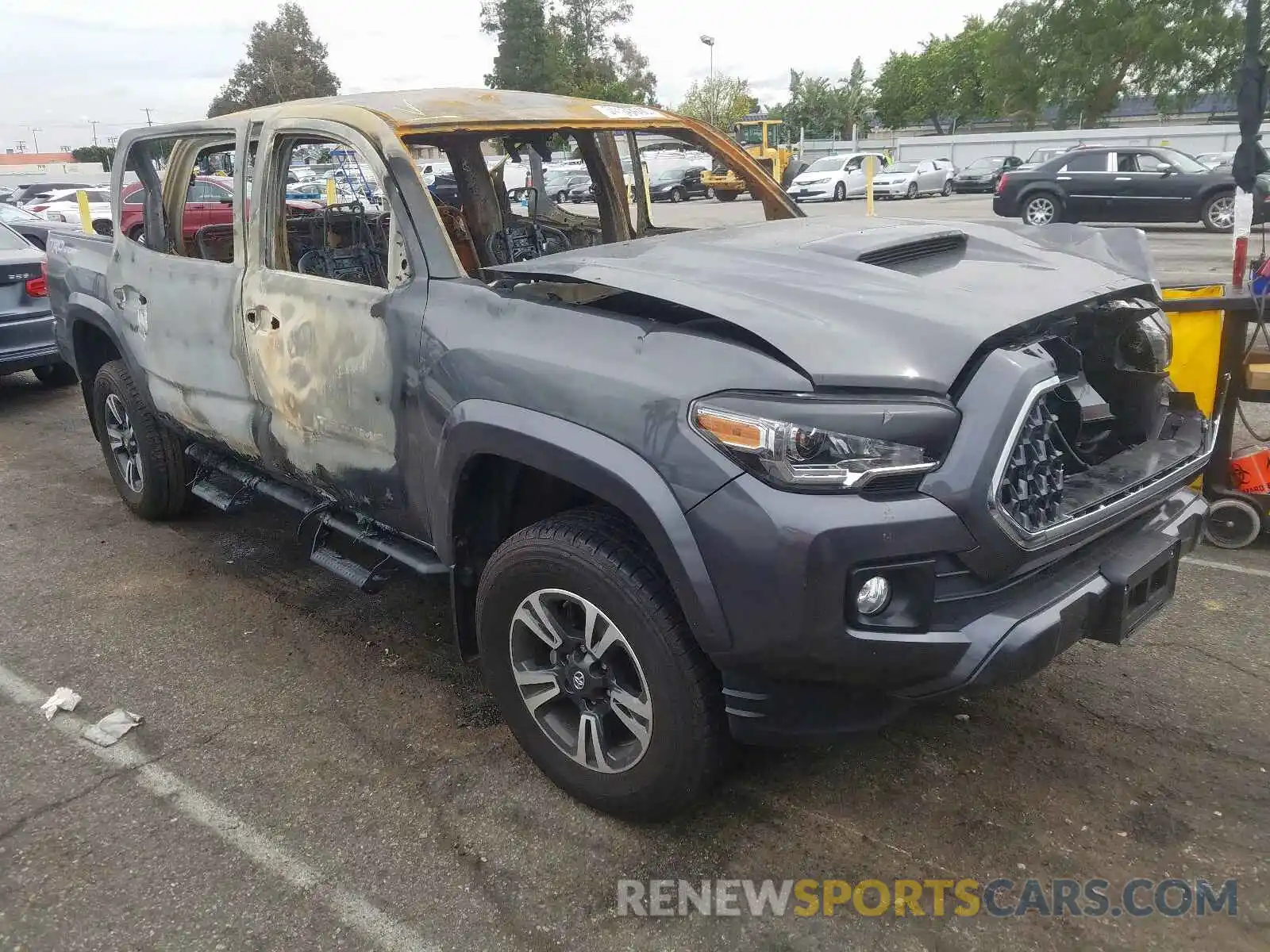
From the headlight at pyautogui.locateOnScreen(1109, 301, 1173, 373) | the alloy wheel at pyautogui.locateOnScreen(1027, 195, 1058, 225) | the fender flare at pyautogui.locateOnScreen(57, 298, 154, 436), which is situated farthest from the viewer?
the alloy wheel at pyautogui.locateOnScreen(1027, 195, 1058, 225)

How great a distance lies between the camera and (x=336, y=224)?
452 cm

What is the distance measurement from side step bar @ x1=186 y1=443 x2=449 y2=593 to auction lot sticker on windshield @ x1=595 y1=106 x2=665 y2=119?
1.88 m

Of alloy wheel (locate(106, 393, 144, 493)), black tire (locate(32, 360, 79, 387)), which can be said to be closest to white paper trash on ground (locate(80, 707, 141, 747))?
alloy wheel (locate(106, 393, 144, 493))

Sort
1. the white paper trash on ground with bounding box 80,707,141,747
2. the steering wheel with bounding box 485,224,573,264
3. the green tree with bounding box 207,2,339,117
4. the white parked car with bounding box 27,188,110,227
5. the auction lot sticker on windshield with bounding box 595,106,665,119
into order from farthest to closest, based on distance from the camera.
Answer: the green tree with bounding box 207,2,339,117 < the white parked car with bounding box 27,188,110,227 < the steering wheel with bounding box 485,224,573,264 < the auction lot sticker on windshield with bounding box 595,106,665,119 < the white paper trash on ground with bounding box 80,707,141,747

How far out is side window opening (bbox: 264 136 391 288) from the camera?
11.3 ft

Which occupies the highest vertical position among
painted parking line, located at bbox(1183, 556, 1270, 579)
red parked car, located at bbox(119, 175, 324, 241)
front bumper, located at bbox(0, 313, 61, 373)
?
red parked car, located at bbox(119, 175, 324, 241)

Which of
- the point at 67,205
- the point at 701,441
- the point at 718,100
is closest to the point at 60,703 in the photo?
the point at 701,441

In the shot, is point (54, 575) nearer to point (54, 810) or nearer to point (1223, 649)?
point (54, 810)

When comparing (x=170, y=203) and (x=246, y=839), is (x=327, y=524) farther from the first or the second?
(x=170, y=203)

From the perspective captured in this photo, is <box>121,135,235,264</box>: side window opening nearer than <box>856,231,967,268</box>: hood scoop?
No

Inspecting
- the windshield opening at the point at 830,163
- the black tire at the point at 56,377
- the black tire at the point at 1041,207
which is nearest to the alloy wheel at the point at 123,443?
the black tire at the point at 56,377

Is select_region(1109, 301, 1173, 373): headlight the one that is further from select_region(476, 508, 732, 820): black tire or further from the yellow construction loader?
the yellow construction loader

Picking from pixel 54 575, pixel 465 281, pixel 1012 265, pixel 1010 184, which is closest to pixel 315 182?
pixel 54 575

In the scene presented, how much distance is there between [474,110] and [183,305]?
1470 millimetres
